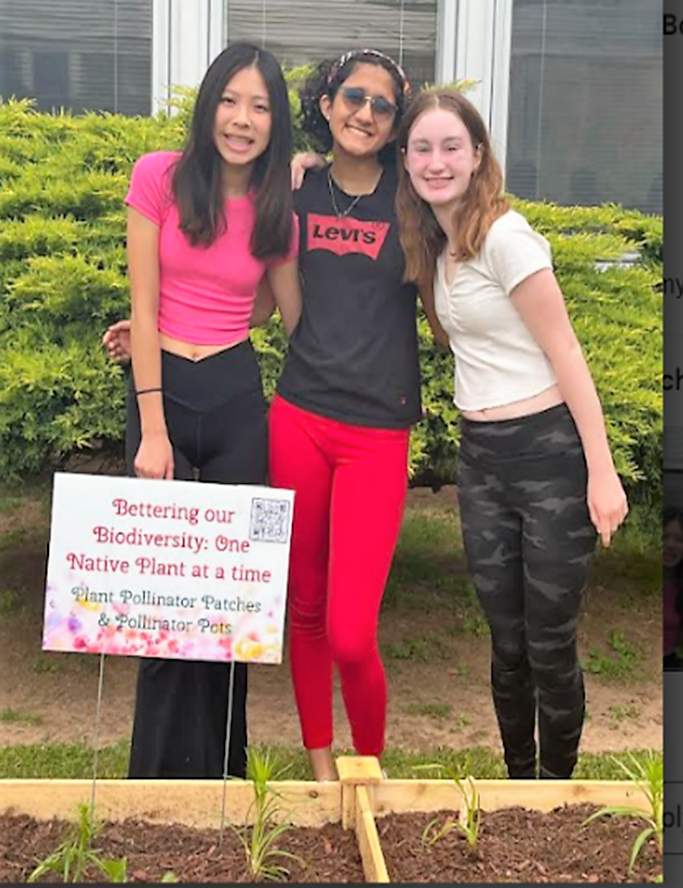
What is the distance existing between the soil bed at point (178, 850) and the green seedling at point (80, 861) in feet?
0.05

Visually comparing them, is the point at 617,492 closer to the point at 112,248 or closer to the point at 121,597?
the point at 121,597

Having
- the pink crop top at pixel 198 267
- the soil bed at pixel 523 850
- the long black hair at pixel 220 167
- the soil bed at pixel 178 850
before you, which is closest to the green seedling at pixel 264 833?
the soil bed at pixel 178 850

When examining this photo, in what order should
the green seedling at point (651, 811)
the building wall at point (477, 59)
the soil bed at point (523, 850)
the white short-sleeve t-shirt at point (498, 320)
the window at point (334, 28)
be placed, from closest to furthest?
the soil bed at point (523, 850), the green seedling at point (651, 811), the white short-sleeve t-shirt at point (498, 320), the window at point (334, 28), the building wall at point (477, 59)

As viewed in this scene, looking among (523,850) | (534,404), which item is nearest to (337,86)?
(534,404)

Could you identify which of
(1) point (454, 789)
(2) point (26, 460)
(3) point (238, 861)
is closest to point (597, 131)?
(2) point (26, 460)

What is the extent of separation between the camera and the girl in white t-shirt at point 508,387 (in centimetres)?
232

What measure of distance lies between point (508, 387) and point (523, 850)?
0.95m

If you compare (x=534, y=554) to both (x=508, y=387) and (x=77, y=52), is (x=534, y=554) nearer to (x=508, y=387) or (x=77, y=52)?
(x=508, y=387)

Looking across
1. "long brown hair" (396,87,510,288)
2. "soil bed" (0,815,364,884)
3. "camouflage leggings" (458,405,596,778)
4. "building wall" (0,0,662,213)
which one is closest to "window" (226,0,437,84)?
"building wall" (0,0,662,213)

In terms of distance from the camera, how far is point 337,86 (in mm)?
2496

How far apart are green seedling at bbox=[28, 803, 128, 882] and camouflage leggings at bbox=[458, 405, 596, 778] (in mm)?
993

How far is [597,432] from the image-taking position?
2322mm

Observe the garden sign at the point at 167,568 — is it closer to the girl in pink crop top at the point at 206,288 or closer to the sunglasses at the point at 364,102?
the girl in pink crop top at the point at 206,288

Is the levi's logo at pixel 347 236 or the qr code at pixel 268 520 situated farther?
the levi's logo at pixel 347 236
